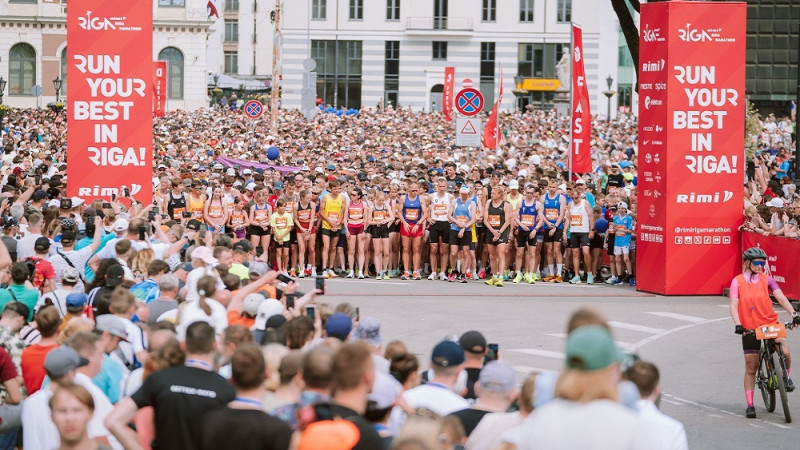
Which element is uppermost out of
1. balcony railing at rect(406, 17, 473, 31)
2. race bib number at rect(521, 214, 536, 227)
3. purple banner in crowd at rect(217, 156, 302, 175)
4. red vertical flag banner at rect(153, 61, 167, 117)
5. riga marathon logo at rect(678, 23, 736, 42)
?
balcony railing at rect(406, 17, 473, 31)

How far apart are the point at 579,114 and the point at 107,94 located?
1021 centimetres

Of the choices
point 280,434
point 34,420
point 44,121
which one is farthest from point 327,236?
point 44,121

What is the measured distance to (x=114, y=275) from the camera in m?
11.1

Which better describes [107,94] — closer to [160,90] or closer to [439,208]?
[439,208]

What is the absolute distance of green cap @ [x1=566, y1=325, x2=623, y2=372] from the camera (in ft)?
16.4

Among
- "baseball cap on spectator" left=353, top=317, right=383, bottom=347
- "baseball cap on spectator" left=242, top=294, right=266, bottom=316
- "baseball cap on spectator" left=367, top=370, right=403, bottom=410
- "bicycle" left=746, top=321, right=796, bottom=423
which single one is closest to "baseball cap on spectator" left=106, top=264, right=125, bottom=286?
"baseball cap on spectator" left=242, top=294, right=266, bottom=316

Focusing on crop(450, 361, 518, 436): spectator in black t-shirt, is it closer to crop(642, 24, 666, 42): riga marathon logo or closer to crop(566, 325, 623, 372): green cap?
crop(566, 325, 623, 372): green cap

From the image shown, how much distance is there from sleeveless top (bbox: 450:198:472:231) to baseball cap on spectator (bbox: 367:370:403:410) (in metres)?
15.9

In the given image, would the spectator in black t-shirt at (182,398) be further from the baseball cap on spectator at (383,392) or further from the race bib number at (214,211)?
the race bib number at (214,211)

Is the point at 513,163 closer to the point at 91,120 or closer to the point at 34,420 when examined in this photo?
the point at 91,120

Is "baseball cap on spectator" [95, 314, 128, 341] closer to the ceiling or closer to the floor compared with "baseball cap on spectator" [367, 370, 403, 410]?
closer to the ceiling

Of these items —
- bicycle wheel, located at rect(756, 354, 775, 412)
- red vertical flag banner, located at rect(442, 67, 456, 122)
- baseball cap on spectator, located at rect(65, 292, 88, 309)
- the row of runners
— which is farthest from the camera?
red vertical flag banner, located at rect(442, 67, 456, 122)

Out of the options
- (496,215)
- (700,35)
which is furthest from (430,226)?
(700,35)

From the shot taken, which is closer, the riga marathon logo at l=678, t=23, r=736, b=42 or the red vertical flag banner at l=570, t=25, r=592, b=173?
the riga marathon logo at l=678, t=23, r=736, b=42
